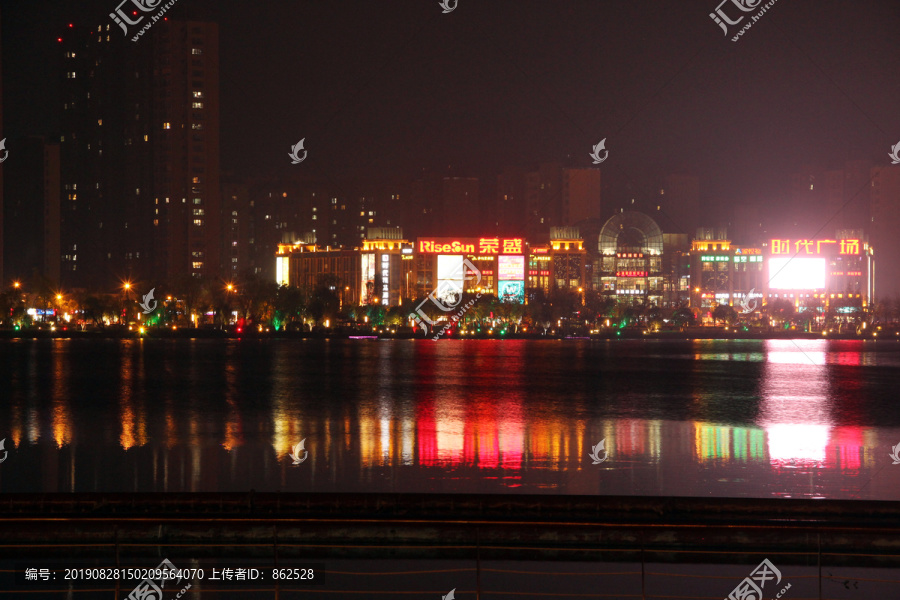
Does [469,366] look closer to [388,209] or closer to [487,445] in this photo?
[487,445]

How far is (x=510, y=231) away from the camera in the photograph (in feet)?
593

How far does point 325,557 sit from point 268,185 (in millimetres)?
181672

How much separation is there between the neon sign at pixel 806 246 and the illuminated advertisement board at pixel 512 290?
1724 inches

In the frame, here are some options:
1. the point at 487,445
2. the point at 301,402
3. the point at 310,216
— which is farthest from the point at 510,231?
the point at 487,445

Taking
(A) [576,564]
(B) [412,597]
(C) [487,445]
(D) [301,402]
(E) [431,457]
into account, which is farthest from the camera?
(D) [301,402]

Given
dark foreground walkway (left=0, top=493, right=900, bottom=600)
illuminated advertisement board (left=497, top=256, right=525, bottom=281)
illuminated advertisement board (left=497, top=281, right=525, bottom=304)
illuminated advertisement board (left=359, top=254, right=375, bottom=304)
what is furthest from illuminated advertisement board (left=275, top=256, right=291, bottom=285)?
dark foreground walkway (left=0, top=493, right=900, bottom=600)

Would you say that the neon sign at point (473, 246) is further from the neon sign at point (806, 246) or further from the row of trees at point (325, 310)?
the neon sign at point (806, 246)
